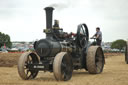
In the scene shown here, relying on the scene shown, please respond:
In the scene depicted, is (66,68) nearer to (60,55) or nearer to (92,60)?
(60,55)

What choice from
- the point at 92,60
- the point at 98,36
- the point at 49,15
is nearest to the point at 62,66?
the point at 49,15

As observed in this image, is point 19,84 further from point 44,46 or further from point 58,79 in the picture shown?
point 44,46

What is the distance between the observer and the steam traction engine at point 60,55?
8.48 meters

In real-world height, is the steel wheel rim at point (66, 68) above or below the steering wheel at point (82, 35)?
below

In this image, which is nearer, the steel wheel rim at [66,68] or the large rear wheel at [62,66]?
the large rear wheel at [62,66]

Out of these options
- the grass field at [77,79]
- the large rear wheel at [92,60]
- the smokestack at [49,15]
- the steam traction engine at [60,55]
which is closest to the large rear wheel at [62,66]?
the steam traction engine at [60,55]

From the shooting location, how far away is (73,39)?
10391 mm

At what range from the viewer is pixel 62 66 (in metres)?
8.27

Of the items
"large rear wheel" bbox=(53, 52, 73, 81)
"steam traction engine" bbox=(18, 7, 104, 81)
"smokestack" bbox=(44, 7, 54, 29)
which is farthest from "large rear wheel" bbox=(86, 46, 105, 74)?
"smokestack" bbox=(44, 7, 54, 29)

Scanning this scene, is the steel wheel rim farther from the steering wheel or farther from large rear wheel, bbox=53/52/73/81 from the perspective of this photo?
the steering wheel

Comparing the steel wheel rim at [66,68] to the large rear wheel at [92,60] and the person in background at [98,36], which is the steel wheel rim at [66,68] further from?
the person in background at [98,36]

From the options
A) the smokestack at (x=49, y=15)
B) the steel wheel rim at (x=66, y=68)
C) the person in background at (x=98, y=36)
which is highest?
the smokestack at (x=49, y=15)

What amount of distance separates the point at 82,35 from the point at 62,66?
282 centimetres

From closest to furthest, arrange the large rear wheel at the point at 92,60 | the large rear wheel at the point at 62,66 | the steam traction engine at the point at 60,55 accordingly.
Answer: the large rear wheel at the point at 62,66, the steam traction engine at the point at 60,55, the large rear wheel at the point at 92,60
